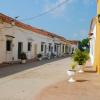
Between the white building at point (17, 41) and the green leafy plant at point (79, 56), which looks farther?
the white building at point (17, 41)

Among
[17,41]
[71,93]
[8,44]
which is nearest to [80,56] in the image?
[71,93]

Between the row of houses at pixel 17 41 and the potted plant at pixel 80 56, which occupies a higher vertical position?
the row of houses at pixel 17 41

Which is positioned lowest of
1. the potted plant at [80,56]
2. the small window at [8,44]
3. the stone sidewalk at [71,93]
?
the stone sidewalk at [71,93]

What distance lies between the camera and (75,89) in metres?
11.7

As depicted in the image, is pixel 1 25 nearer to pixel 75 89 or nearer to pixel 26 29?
pixel 26 29

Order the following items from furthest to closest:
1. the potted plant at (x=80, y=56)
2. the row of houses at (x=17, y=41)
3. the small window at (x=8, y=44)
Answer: the small window at (x=8, y=44) < the row of houses at (x=17, y=41) < the potted plant at (x=80, y=56)

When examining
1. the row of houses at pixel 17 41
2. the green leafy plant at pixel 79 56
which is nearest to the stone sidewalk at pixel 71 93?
the green leafy plant at pixel 79 56

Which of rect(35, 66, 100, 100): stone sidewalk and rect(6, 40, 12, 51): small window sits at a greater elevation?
rect(6, 40, 12, 51): small window

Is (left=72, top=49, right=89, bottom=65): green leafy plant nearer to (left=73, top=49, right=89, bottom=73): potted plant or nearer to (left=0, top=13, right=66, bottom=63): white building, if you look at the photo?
(left=73, top=49, right=89, bottom=73): potted plant

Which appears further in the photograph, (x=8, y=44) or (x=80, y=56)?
(x=8, y=44)

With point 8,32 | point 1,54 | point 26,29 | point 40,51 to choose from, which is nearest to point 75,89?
point 1,54

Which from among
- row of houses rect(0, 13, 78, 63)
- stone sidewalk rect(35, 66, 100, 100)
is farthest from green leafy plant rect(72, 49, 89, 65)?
row of houses rect(0, 13, 78, 63)

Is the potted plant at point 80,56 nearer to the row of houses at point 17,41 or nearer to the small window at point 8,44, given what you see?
the row of houses at point 17,41

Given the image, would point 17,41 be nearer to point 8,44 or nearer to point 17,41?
point 17,41
